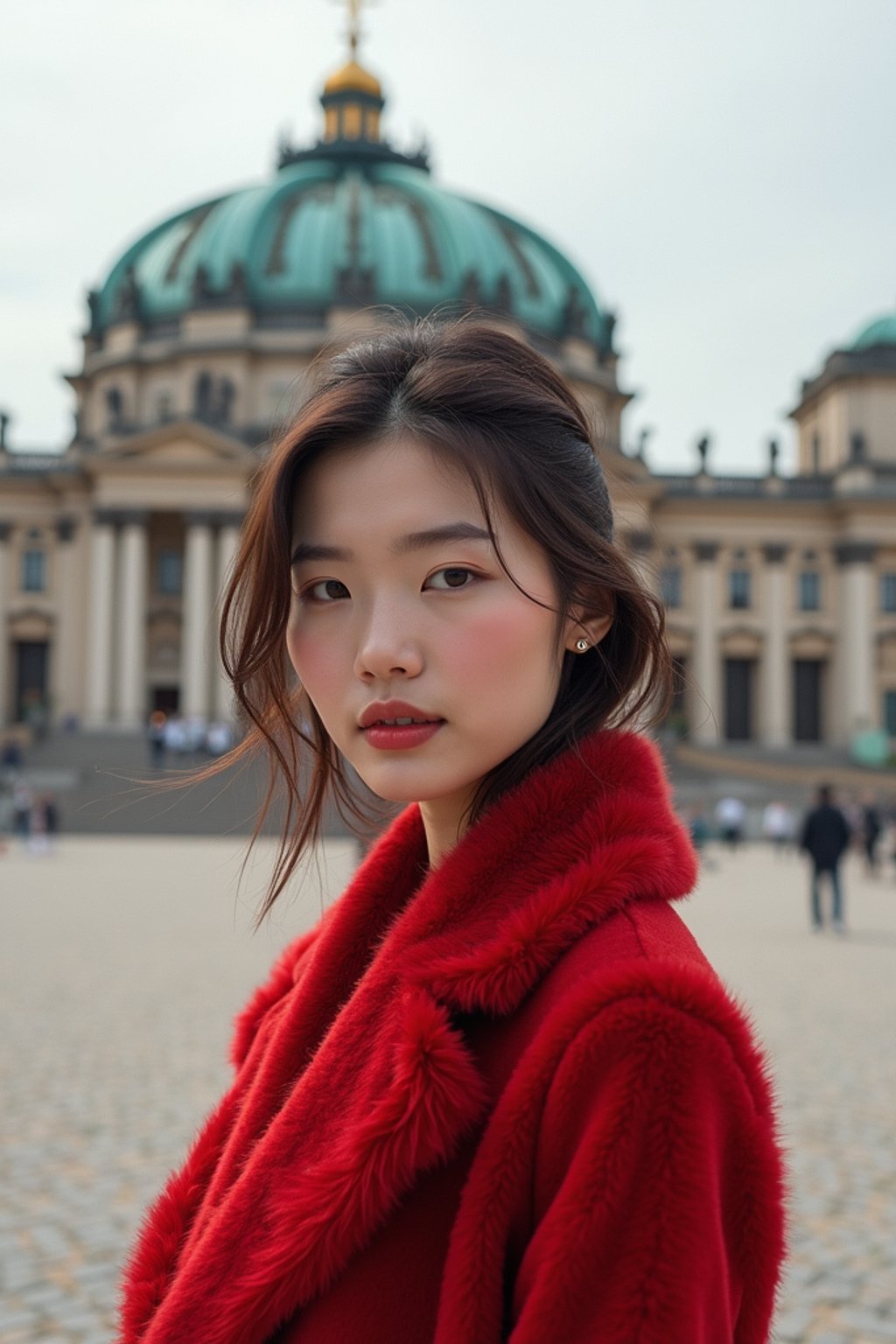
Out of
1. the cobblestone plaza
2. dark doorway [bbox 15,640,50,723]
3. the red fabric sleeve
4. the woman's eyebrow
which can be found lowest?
the cobblestone plaza

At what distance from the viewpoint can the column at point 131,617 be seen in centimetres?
5175

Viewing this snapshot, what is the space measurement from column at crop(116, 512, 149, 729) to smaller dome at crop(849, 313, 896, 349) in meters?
35.3

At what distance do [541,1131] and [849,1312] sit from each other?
4189 mm

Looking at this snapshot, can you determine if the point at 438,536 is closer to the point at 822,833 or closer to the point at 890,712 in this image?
the point at 822,833

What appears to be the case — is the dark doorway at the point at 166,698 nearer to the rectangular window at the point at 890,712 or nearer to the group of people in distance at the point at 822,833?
the group of people in distance at the point at 822,833

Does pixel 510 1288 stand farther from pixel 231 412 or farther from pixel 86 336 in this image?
pixel 86 336

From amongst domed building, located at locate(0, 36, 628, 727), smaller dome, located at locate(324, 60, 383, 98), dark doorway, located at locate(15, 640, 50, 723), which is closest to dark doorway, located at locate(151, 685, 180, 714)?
domed building, located at locate(0, 36, 628, 727)

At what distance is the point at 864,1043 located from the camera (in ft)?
30.9

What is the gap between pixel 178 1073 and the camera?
26.7 feet

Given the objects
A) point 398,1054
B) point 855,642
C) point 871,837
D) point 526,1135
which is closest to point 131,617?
point 855,642

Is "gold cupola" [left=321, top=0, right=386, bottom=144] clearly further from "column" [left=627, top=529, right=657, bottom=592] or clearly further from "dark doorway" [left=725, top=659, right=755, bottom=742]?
"column" [left=627, top=529, right=657, bottom=592]

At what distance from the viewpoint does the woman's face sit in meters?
1.51

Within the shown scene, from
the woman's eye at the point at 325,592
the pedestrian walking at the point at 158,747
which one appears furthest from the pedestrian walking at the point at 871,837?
the woman's eye at the point at 325,592

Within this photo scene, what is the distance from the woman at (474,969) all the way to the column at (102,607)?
169 feet
